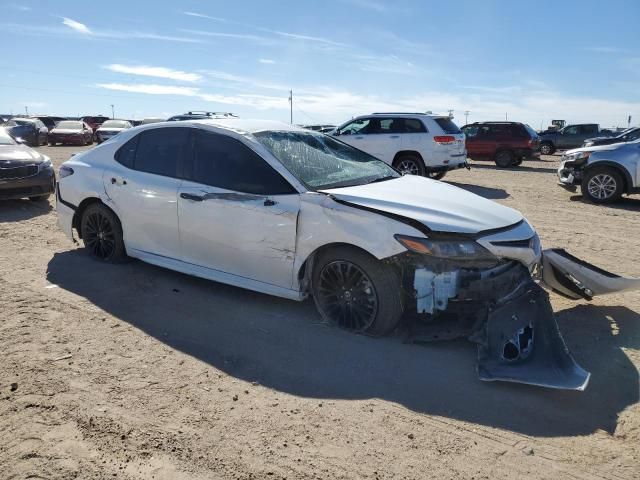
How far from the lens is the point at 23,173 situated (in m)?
8.58

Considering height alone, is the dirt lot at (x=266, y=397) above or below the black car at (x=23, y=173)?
below

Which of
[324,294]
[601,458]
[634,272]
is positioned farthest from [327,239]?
[634,272]

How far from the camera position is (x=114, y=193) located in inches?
205

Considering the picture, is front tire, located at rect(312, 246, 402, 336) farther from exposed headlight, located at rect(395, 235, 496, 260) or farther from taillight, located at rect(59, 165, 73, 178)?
taillight, located at rect(59, 165, 73, 178)

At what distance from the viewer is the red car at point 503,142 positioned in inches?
779

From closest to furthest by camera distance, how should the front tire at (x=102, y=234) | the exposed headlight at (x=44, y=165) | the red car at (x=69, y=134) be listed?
the front tire at (x=102, y=234) < the exposed headlight at (x=44, y=165) < the red car at (x=69, y=134)

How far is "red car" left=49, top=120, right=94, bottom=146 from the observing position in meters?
27.2

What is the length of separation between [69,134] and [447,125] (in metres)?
22.1

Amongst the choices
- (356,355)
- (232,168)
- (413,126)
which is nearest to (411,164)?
(413,126)

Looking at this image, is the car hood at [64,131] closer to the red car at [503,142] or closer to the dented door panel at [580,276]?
the red car at [503,142]

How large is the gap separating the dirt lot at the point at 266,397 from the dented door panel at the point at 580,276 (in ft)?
1.01

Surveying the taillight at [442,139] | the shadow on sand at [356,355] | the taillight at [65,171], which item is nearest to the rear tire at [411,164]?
the taillight at [442,139]

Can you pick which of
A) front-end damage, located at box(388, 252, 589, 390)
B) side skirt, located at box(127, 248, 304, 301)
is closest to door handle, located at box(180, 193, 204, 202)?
side skirt, located at box(127, 248, 304, 301)

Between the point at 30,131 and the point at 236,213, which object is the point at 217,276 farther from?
the point at 30,131
